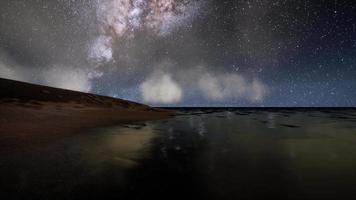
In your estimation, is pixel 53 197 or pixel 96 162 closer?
pixel 53 197

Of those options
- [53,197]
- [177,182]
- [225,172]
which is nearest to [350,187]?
[225,172]

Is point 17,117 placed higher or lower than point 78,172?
higher

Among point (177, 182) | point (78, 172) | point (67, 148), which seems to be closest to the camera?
point (177, 182)

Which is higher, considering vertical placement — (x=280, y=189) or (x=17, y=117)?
(x=17, y=117)

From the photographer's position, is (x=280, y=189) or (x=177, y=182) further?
(x=177, y=182)

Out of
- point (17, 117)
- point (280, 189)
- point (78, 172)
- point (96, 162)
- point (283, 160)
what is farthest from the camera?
point (17, 117)

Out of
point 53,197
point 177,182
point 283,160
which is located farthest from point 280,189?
point 53,197

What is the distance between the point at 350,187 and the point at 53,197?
322 inches

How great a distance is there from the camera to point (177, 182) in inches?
281

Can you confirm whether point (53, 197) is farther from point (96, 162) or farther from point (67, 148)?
point (67, 148)

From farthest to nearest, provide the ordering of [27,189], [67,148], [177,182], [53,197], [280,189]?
[67,148], [177,182], [280,189], [27,189], [53,197]

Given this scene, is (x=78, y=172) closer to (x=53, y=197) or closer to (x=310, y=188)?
(x=53, y=197)

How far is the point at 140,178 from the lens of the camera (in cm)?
737

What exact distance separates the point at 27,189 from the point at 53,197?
3.36ft
